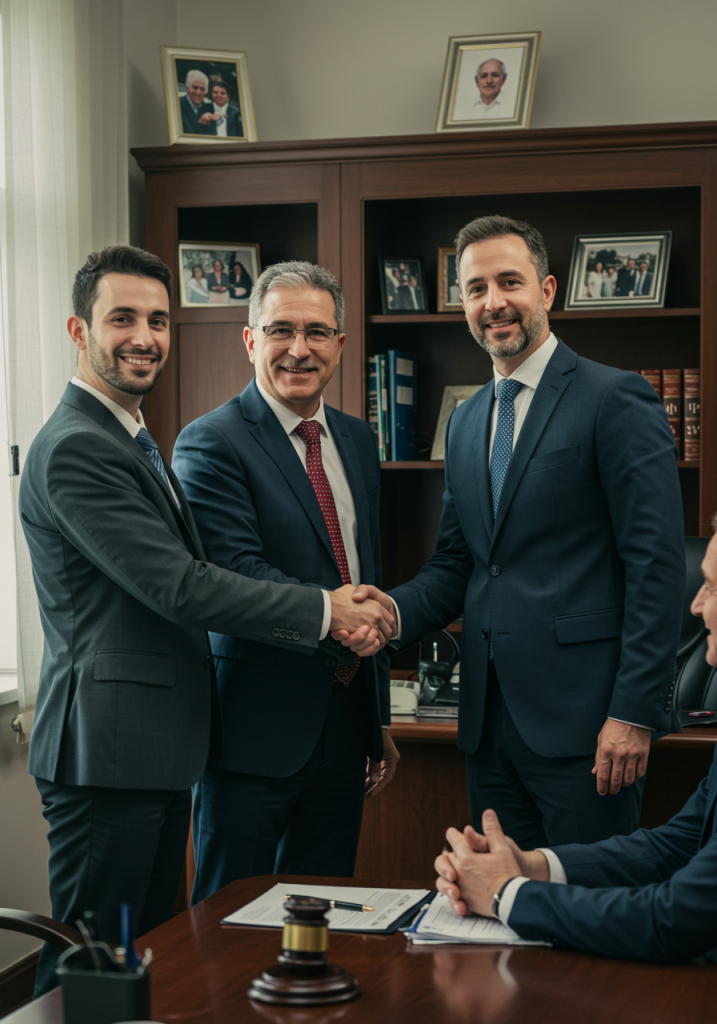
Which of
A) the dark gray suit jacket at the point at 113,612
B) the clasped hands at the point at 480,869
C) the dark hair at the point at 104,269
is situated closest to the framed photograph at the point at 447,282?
the dark hair at the point at 104,269

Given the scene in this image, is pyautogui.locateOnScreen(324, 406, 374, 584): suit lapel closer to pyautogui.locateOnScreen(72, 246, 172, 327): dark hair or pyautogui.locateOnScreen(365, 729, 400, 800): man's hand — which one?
pyautogui.locateOnScreen(365, 729, 400, 800): man's hand

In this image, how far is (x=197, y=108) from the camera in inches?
136

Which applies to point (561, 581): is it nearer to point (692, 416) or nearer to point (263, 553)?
point (263, 553)

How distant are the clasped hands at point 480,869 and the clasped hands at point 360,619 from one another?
2.06 feet

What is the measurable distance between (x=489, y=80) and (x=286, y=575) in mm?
2194

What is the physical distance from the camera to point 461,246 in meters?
2.16

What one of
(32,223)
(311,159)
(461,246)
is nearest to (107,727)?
(461,246)

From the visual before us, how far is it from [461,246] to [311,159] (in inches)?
54.2

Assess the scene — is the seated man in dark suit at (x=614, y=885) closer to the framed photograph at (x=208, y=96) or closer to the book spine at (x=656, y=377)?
the book spine at (x=656, y=377)

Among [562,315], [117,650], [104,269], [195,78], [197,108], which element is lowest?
[117,650]

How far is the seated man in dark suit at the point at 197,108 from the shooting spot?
3436 mm

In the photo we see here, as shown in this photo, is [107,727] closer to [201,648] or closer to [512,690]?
[201,648]

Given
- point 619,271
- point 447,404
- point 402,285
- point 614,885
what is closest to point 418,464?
point 447,404

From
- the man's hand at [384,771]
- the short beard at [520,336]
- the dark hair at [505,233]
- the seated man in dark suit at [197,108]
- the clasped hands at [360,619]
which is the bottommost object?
the man's hand at [384,771]
